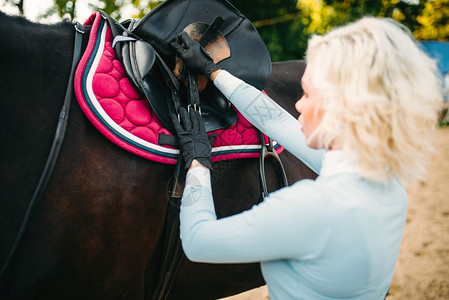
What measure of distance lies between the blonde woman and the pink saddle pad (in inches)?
14.5

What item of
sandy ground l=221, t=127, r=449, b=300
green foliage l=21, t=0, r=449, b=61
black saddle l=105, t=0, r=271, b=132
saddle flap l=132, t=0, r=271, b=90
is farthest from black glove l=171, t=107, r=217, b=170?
green foliage l=21, t=0, r=449, b=61

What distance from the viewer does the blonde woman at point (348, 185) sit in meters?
0.82

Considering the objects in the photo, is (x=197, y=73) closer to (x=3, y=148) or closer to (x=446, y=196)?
(x=3, y=148)

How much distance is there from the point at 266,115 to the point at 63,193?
0.78m

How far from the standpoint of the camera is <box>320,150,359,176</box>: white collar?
2.87 feet

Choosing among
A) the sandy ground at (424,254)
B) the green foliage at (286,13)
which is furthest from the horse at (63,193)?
the green foliage at (286,13)

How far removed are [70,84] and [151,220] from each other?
0.54 m

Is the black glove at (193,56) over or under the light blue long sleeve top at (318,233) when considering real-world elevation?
over

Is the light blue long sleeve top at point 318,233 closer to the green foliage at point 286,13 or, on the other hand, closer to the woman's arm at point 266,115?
the woman's arm at point 266,115

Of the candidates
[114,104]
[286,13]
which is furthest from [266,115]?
[286,13]

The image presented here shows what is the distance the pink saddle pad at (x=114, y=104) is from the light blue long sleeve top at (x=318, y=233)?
33cm

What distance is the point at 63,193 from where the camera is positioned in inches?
43.3

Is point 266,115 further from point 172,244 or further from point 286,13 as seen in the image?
point 286,13

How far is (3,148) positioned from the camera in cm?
106
